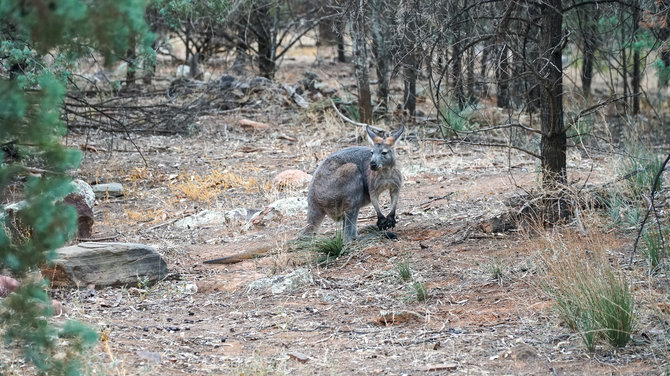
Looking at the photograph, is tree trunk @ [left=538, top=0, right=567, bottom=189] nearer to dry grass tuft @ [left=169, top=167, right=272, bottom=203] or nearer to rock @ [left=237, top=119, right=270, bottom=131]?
dry grass tuft @ [left=169, top=167, right=272, bottom=203]

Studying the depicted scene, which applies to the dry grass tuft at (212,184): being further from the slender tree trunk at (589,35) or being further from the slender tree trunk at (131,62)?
the slender tree trunk at (589,35)

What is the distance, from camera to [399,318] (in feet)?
18.1

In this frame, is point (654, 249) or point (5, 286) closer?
point (5, 286)

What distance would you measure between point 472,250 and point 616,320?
2521mm

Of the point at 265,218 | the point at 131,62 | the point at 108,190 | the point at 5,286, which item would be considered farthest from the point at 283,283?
the point at 108,190

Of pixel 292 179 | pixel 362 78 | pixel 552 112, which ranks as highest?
pixel 362 78

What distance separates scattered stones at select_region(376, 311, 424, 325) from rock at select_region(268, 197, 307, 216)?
3872mm

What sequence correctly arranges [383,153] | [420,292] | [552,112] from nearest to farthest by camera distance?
[420,292], [552,112], [383,153]

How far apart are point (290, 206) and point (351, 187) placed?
1646 millimetres

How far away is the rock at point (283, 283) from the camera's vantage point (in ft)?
21.2

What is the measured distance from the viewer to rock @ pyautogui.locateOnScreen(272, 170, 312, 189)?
10.5 metres

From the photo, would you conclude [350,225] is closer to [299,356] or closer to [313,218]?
[313,218]

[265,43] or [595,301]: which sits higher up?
[265,43]

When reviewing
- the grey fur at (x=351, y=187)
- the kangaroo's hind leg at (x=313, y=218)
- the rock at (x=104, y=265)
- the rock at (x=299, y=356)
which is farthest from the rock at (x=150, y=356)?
the kangaroo's hind leg at (x=313, y=218)
